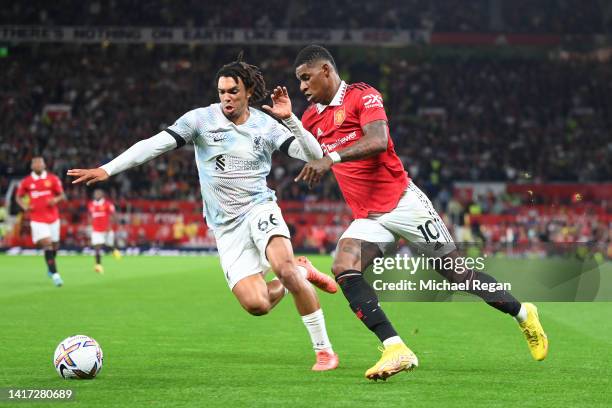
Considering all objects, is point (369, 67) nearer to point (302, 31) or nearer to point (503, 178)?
point (302, 31)

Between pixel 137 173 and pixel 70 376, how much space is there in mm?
30477

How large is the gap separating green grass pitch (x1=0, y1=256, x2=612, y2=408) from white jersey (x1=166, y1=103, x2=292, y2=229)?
1277 mm

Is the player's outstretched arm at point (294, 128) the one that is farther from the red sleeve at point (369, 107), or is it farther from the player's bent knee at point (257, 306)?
the player's bent knee at point (257, 306)

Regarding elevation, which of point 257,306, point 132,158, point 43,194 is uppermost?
point 132,158

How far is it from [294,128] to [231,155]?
801 mm

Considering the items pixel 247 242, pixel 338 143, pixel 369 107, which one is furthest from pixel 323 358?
pixel 369 107

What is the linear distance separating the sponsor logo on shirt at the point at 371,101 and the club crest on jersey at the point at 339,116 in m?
0.25

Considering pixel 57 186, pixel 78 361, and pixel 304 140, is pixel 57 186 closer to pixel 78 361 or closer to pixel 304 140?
pixel 78 361

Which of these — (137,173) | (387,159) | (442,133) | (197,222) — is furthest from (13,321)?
(442,133)

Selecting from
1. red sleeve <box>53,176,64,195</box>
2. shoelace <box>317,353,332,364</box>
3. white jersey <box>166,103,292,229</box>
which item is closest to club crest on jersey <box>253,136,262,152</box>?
white jersey <box>166,103,292,229</box>

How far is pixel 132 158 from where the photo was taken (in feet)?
24.0

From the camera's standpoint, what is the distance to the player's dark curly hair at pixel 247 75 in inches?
313

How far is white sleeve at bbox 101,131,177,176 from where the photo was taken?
7.19 m

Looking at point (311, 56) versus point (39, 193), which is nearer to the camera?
point (311, 56)
